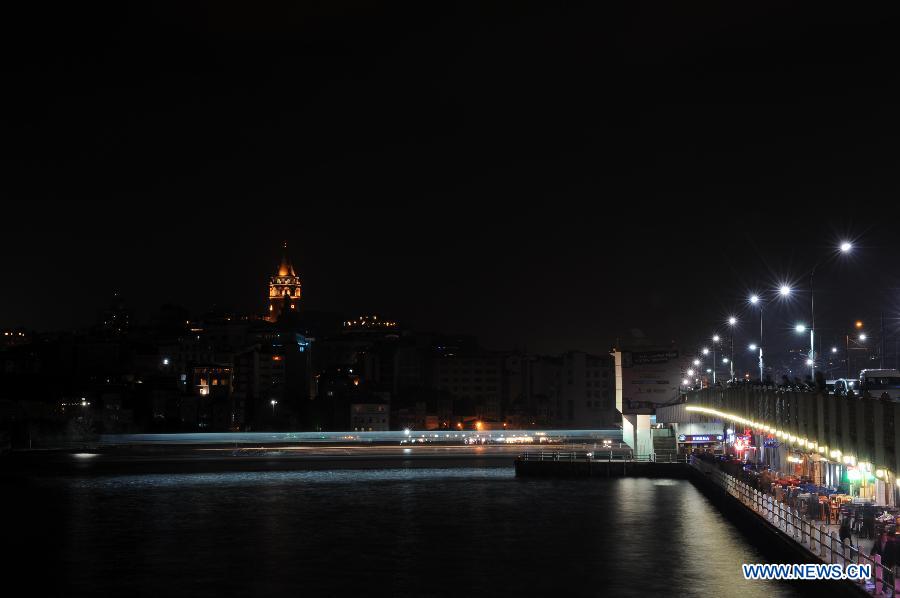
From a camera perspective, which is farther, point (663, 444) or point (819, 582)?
point (663, 444)

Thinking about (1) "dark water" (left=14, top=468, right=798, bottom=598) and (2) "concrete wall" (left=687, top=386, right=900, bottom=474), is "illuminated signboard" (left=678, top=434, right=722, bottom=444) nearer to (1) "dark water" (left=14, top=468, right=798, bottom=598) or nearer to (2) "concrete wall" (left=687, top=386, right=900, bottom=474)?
(1) "dark water" (left=14, top=468, right=798, bottom=598)

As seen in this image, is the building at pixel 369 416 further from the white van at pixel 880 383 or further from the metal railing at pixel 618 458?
the white van at pixel 880 383

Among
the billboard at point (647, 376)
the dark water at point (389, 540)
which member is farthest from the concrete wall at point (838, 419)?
the billboard at point (647, 376)

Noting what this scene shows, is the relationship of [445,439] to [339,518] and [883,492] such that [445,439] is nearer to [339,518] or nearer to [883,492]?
[339,518]

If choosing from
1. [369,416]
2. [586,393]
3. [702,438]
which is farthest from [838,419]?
[586,393]

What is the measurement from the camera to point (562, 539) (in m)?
43.1

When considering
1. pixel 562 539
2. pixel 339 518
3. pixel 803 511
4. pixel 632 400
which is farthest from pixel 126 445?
pixel 803 511

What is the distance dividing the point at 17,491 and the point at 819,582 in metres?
56.8

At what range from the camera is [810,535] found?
28.4 metres

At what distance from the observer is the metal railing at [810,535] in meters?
22.8

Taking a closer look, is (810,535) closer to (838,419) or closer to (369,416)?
(838,419)

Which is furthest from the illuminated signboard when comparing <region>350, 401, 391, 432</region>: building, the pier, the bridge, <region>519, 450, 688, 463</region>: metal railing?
<region>350, 401, 391, 432</region>: building

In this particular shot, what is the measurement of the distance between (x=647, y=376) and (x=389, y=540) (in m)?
40.2

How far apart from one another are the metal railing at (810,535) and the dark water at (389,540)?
4.78 ft
